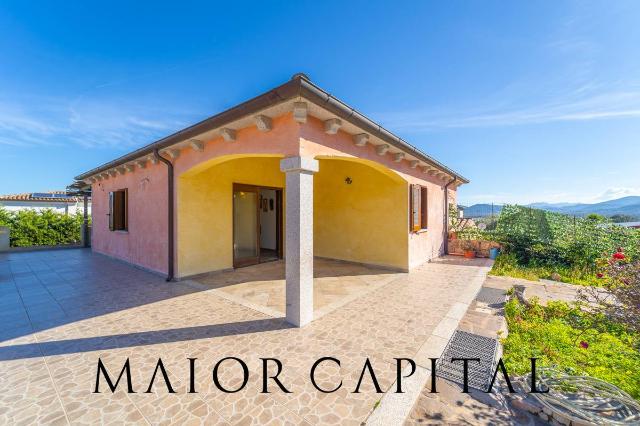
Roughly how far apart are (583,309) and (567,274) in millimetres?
3942

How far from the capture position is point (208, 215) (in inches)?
299

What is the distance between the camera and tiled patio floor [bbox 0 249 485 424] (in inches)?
96.4

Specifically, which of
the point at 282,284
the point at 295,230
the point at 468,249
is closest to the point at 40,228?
the point at 282,284

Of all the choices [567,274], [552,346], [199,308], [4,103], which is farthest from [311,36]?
[4,103]

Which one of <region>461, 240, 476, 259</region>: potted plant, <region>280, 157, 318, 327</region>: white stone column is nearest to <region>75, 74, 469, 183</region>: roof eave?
<region>280, 157, 318, 327</region>: white stone column

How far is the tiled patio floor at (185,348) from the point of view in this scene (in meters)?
2.45

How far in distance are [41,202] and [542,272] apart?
3639 centimetres

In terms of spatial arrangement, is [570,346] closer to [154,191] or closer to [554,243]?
[554,243]

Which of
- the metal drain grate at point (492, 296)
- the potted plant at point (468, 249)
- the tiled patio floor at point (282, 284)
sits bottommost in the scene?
the metal drain grate at point (492, 296)

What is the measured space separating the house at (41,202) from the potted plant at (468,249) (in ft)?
95.7

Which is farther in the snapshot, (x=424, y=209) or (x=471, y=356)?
(x=424, y=209)

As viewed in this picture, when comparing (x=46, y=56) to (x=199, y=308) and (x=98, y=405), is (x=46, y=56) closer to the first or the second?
(x=199, y=308)

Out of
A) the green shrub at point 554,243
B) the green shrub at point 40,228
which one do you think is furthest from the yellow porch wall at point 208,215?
the green shrub at point 40,228

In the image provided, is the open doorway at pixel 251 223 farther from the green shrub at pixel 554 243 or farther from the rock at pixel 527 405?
the green shrub at pixel 554 243
